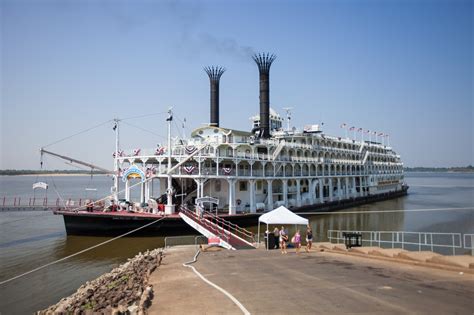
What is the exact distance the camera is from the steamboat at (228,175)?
28.1 metres

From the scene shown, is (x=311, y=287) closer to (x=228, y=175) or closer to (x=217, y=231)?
(x=217, y=231)

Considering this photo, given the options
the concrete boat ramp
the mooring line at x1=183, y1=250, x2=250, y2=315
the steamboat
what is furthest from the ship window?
the mooring line at x1=183, y1=250, x2=250, y2=315

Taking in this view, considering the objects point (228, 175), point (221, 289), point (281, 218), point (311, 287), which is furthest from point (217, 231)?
point (311, 287)

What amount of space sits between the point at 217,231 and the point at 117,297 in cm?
1286

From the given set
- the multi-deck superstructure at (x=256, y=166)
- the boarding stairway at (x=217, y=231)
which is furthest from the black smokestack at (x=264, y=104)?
the boarding stairway at (x=217, y=231)

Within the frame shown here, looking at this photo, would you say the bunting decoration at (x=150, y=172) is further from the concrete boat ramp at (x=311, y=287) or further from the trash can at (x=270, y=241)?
the concrete boat ramp at (x=311, y=287)

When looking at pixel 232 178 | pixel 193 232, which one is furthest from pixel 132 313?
pixel 232 178

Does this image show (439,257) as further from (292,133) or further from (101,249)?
(292,133)

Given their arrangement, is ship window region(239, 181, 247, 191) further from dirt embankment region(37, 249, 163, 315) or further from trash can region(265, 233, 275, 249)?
dirt embankment region(37, 249, 163, 315)

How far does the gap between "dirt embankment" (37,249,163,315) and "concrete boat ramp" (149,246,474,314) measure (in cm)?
34

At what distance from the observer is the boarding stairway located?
20.8 m

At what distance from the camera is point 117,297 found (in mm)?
11320

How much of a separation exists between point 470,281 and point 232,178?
74.6 ft

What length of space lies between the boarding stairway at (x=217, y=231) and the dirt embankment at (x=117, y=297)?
6.04 meters
